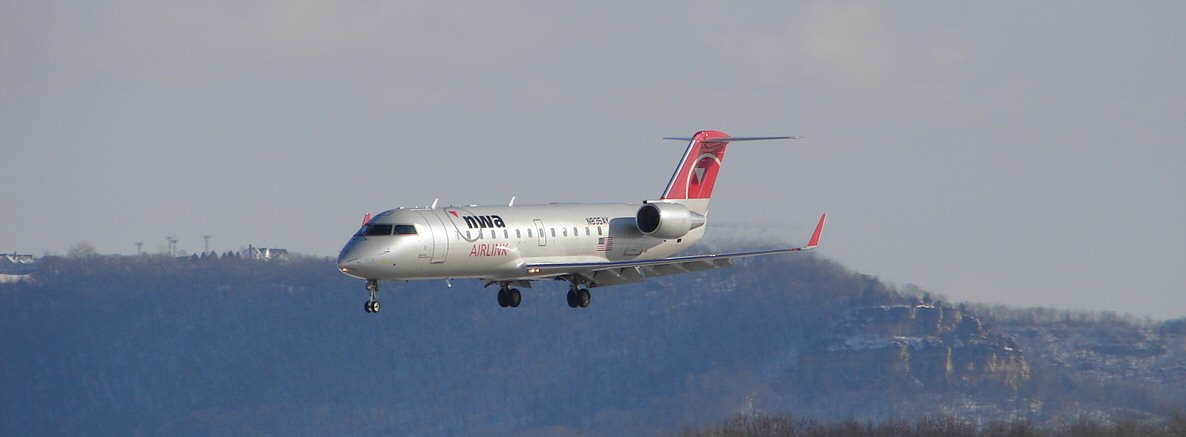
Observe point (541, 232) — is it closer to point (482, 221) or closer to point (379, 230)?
point (482, 221)

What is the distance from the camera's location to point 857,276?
19238 cm

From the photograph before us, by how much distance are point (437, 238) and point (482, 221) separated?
95.0 inches

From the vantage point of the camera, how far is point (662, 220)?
208 ft

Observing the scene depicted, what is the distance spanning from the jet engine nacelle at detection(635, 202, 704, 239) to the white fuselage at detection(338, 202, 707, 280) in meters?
0.31

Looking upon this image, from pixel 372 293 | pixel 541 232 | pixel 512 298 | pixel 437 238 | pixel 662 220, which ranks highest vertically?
pixel 662 220

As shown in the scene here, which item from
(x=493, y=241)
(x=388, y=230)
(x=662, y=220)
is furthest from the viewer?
(x=662, y=220)

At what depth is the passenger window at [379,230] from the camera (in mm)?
55906

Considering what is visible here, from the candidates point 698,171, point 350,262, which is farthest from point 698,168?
point 350,262

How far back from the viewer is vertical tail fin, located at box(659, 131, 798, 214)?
67.2 metres

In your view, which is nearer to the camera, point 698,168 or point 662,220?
point 662,220

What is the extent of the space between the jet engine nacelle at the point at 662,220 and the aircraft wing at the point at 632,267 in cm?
154

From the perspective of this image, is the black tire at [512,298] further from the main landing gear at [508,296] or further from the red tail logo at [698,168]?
the red tail logo at [698,168]

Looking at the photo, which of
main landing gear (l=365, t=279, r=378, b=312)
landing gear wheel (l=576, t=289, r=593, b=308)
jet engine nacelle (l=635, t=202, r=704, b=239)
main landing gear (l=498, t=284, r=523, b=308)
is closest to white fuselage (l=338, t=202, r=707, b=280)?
jet engine nacelle (l=635, t=202, r=704, b=239)

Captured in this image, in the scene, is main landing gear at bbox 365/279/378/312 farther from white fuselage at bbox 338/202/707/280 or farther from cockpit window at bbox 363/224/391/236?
cockpit window at bbox 363/224/391/236
